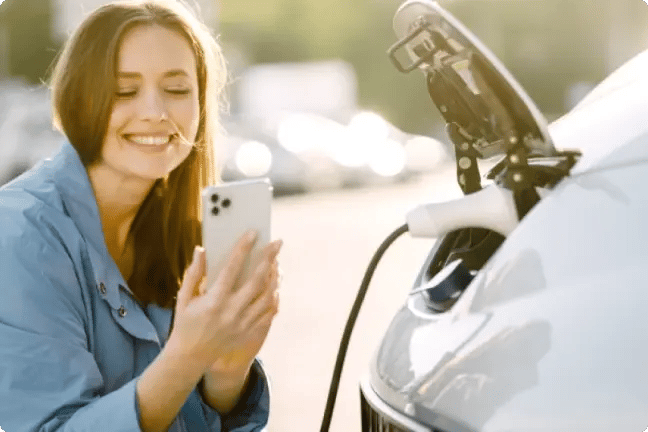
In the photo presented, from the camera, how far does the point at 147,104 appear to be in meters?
2.18

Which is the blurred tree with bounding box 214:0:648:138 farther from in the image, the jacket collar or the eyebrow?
the jacket collar

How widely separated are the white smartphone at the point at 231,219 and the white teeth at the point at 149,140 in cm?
34

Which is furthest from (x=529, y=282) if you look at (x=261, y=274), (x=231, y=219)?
(x=231, y=219)

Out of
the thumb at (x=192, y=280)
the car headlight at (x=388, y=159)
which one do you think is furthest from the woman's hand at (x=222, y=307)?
the car headlight at (x=388, y=159)

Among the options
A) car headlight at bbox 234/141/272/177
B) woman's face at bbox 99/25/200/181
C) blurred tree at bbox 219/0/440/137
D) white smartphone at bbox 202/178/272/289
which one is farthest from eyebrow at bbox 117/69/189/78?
blurred tree at bbox 219/0/440/137

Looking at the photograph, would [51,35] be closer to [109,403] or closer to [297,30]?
[297,30]

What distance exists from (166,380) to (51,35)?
24.8m

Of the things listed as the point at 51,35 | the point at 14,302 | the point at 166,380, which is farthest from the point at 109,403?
the point at 51,35

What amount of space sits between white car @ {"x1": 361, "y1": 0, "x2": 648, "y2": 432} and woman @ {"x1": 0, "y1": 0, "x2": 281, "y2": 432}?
39cm

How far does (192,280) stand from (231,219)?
6.4 inches

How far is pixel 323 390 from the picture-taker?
4988mm

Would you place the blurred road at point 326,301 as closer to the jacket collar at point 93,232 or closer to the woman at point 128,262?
the woman at point 128,262

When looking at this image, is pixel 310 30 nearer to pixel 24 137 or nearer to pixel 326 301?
pixel 24 137

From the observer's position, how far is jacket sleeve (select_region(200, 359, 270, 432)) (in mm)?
2262
